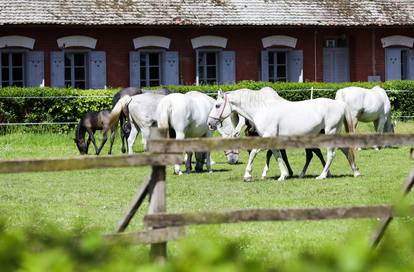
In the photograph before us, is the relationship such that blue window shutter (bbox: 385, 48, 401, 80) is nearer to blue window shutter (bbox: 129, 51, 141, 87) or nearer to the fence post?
blue window shutter (bbox: 129, 51, 141, 87)

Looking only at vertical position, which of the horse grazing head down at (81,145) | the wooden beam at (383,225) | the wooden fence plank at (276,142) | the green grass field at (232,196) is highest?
the wooden fence plank at (276,142)

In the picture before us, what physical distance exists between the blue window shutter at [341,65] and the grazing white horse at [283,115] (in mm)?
15431

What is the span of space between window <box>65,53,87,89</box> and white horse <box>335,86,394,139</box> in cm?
905

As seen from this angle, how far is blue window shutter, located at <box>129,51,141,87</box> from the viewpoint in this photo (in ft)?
100

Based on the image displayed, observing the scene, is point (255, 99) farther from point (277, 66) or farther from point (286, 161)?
point (277, 66)

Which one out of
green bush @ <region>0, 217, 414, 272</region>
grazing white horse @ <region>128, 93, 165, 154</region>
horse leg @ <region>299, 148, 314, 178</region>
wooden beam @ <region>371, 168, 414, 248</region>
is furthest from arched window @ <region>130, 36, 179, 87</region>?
green bush @ <region>0, 217, 414, 272</region>

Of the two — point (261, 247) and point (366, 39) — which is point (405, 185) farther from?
point (366, 39)

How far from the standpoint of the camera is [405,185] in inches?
322

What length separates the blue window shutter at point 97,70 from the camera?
30062mm

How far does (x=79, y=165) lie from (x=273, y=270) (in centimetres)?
282

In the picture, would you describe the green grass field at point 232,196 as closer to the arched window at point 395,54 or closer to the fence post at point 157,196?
the fence post at point 157,196

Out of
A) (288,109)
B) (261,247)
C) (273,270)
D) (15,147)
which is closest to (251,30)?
(15,147)

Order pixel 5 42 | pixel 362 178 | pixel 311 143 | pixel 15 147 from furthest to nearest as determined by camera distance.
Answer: pixel 5 42
pixel 15 147
pixel 362 178
pixel 311 143

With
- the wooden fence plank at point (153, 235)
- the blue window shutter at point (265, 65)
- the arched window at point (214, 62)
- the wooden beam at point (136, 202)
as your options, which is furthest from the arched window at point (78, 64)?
the wooden fence plank at point (153, 235)
